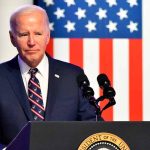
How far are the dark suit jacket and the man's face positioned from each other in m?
0.10

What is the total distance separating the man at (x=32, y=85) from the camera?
81.3 inches

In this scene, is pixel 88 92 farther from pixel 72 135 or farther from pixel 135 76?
pixel 135 76

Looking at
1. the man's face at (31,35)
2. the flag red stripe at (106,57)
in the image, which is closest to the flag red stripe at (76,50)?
the flag red stripe at (106,57)

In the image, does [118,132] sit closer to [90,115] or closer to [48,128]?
[48,128]

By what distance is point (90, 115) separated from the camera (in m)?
2.13

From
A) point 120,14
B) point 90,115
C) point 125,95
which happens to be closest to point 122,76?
point 125,95

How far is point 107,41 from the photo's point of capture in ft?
11.3

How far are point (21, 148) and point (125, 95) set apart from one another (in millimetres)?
2081

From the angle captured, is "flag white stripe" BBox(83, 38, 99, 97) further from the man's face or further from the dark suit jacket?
the man's face

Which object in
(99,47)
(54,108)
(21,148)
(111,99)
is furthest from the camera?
(99,47)

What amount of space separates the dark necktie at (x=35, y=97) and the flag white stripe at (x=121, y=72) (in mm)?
1338

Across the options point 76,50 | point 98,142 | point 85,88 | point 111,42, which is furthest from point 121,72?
point 98,142

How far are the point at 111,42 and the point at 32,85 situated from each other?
54.7 inches

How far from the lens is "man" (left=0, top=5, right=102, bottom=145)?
6.77 ft
